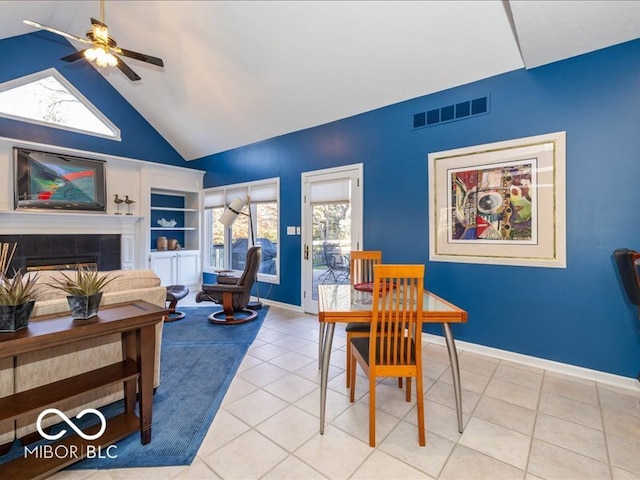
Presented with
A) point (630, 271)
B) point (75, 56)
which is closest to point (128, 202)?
point (75, 56)

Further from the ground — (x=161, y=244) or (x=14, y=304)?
(x=161, y=244)

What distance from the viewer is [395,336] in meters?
1.82

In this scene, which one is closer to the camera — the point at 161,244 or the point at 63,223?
the point at 63,223

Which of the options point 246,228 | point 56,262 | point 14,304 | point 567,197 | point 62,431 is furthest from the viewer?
point 246,228

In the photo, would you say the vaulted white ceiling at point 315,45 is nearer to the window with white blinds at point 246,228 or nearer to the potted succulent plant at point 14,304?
the window with white blinds at point 246,228

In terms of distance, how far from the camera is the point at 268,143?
5.16m

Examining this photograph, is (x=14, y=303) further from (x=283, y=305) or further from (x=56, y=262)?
(x=56, y=262)

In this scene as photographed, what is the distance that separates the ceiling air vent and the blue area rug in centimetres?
321

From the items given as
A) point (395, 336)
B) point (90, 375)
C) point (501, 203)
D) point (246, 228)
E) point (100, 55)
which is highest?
point (100, 55)

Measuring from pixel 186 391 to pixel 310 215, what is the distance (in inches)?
113

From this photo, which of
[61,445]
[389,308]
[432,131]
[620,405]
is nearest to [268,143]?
[432,131]

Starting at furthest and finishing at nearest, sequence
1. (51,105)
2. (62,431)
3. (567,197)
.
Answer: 1. (51,105)
2. (567,197)
3. (62,431)

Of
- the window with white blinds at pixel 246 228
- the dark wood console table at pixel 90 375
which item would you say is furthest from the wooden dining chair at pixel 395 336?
the window with white blinds at pixel 246 228

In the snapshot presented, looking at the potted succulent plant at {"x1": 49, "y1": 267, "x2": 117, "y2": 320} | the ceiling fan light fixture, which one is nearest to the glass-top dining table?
the potted succulent plant at {"x1": 49, "y1": 267, "x2": 117, "y2": 320}
